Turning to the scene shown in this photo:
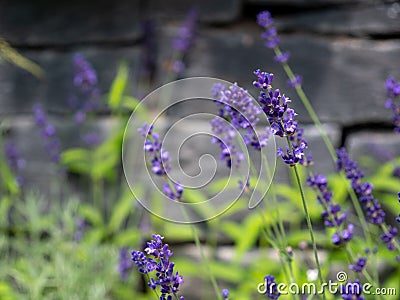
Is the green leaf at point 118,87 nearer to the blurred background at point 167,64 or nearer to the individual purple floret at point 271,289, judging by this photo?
the blurred background at point 167,64

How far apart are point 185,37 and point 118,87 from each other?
1.12ft

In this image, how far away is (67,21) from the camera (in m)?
2.44

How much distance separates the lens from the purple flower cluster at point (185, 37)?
7.48ft

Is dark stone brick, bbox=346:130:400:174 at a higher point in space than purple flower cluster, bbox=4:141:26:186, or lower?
higher

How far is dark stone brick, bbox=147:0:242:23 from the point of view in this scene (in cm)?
235

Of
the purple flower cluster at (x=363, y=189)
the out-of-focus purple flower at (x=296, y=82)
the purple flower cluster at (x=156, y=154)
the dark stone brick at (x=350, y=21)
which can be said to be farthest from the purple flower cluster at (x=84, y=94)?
the purple flower cluster at (x=363, y=189)

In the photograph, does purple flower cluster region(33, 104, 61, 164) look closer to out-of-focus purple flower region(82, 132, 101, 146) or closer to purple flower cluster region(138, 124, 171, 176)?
out-of-focus purple flower region(82, 132, 101, 146)

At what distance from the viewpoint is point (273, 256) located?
227cm

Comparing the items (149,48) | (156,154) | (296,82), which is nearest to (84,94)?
(149,48)

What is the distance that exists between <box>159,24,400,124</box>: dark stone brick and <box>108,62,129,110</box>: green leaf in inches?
14.3

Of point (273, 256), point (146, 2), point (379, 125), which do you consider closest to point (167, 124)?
point (146, 2)

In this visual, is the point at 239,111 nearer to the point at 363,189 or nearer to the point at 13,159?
the point at 363,189

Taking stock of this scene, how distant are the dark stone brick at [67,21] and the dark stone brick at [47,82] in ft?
0.19

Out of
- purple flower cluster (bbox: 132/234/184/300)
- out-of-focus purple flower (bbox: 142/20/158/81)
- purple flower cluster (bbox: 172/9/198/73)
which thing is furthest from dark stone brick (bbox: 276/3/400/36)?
purple flower cluster (bbox: 132/234/184/300)
